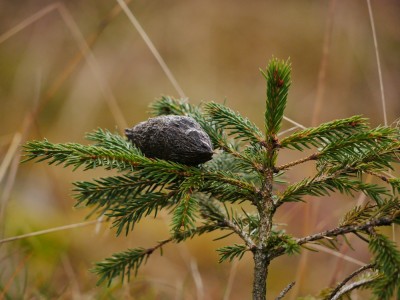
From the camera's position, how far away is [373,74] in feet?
6.33

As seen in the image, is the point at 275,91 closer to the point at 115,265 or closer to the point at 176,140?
the point at 176,140

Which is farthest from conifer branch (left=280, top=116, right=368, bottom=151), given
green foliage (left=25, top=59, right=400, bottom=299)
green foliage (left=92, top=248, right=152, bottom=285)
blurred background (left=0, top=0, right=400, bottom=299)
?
blurred background (left=0, top=0, right=400, bottom=299)

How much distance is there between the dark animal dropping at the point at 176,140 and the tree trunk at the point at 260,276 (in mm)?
94

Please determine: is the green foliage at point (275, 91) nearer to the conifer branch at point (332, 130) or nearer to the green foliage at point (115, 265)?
the conifer branch at point (332, 130)

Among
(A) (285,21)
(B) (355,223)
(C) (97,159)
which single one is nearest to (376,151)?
(B) (355,223)

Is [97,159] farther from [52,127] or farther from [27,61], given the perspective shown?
[27,61]

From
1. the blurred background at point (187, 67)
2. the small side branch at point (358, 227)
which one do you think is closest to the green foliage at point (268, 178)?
the small side branch at point (358, 227)

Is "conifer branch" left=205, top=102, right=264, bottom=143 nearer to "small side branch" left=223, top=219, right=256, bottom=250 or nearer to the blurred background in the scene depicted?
"small side branch" left=223, top=219, right=256, bottom=250

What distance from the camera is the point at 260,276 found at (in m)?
0.41

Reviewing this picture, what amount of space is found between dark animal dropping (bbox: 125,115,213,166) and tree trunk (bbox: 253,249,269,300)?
94mm

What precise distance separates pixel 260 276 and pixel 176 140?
13cm

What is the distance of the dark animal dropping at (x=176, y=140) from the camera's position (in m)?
0.41

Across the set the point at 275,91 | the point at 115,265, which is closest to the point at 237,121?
the point at 275,91

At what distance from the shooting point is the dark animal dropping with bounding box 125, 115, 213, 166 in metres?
0.41
